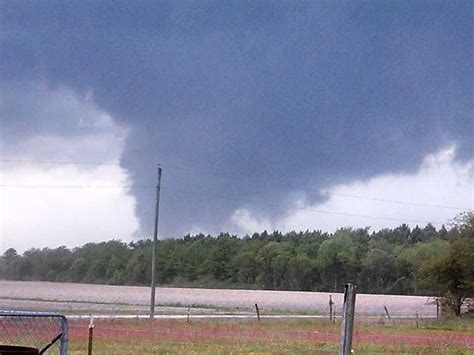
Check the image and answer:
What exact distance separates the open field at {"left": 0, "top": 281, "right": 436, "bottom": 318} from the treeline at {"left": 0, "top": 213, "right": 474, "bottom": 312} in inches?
64.2

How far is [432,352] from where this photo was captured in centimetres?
2431

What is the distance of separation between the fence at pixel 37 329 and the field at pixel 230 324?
3698 mm

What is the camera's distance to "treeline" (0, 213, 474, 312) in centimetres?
7844

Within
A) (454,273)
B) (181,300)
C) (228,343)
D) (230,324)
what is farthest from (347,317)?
(181,300)

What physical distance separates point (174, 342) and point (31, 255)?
46.6m

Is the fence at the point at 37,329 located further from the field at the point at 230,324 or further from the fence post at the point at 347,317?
the fence post at the point at 347,317

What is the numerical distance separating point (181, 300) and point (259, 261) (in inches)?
1003

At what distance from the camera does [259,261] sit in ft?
323

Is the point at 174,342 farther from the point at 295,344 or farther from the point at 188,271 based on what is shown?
the point at 188,271

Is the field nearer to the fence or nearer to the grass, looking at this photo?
the grass

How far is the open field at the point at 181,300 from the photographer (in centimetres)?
6191

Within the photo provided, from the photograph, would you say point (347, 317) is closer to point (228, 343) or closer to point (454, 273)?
point (228, 343)

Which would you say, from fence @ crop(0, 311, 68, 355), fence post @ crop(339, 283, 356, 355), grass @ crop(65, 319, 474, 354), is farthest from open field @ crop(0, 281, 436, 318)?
fence post @ crop(339, 283, 356, 355)

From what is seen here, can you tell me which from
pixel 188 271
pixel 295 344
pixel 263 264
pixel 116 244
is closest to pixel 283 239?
pixel 263 264
